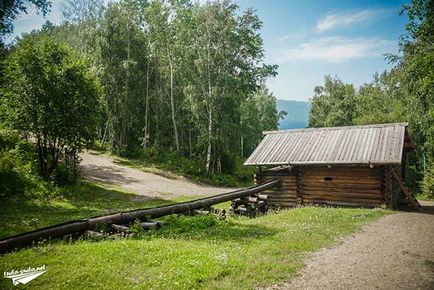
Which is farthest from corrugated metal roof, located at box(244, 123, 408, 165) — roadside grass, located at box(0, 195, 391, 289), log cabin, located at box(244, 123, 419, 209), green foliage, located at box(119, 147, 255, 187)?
green foliage, located at box(119, 147, 255, 187)

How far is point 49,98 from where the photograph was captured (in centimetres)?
2205

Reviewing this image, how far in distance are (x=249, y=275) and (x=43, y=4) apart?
19645 mm

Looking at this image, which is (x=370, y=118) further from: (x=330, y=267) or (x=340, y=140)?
(x=330, y=267)

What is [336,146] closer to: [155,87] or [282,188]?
[282,188]

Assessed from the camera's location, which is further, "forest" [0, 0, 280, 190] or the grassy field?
"forest" [0, 0, 280, 190]

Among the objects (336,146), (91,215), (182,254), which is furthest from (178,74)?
(182,254)

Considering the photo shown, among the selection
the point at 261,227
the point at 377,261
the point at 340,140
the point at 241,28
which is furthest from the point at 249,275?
the point at 241,28

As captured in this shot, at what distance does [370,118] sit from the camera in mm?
47844

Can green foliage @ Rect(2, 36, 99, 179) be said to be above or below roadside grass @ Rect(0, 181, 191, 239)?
above

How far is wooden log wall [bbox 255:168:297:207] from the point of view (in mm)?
24078

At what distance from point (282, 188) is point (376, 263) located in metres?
14.4

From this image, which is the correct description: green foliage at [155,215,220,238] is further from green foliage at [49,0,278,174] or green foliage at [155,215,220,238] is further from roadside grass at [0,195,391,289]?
green foliage at [49,0,278,174]

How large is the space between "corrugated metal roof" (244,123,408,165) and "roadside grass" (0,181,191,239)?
8377 millimetres

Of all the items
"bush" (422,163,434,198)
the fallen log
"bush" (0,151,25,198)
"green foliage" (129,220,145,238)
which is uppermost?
"bush" (0,151,25,198)
